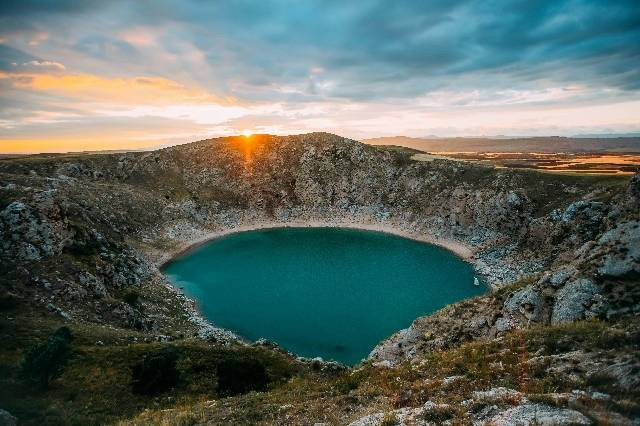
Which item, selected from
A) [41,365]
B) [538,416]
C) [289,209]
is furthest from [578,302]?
[289,209]

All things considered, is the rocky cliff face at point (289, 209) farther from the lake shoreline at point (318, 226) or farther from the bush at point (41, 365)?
the bush at point (41, 365)

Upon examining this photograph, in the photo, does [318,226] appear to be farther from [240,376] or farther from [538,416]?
[538,416]

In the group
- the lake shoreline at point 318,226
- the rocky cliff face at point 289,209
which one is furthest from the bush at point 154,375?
the lake shoreline at point 318,226

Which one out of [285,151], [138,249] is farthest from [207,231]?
[285,151]

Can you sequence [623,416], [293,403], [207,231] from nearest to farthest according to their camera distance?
[623,416], [293,403], [207,231]

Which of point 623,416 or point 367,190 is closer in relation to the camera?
point 623,416

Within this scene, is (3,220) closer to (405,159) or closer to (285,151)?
(285,151)
